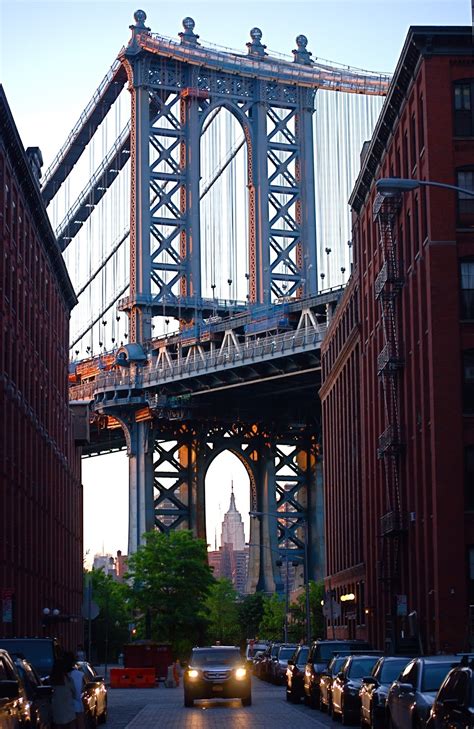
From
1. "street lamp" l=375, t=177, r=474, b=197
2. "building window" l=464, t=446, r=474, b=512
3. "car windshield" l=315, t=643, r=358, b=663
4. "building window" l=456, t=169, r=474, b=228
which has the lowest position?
"car windshield" l=315, t=643, r=358, b=663

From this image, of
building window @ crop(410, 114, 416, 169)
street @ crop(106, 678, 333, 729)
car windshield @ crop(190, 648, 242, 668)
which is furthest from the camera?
building window @ crop(410, 114, 416, 169)

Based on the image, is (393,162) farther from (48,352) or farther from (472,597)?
(48,352)

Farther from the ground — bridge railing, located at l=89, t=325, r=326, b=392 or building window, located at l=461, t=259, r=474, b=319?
bridge railing, located at l=89, t=325, r=326, b=392

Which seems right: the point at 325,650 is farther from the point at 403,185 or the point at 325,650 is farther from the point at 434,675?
the point at 434,675

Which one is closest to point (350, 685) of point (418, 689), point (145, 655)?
point (418, 689)

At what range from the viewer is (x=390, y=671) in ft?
96.5

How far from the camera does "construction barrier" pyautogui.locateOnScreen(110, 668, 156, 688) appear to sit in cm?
6950

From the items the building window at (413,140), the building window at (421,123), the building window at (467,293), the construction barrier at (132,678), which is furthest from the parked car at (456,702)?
the construction barrier at (132,678)

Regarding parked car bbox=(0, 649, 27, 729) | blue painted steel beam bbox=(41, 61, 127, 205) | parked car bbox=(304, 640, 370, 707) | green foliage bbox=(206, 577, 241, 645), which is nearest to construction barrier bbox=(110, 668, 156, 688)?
parked car bbox=(304, 640, 370, 707)

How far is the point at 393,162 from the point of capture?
6569 cm

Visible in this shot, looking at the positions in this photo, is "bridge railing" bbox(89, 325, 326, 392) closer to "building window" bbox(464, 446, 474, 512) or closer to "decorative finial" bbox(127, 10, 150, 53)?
"decorative finial" bbox(127, 10, 150, 53)

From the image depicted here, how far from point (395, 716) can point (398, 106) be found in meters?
42.3

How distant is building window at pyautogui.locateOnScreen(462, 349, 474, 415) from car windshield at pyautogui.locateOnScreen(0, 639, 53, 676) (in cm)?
2713

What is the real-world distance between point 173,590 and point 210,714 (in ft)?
235
